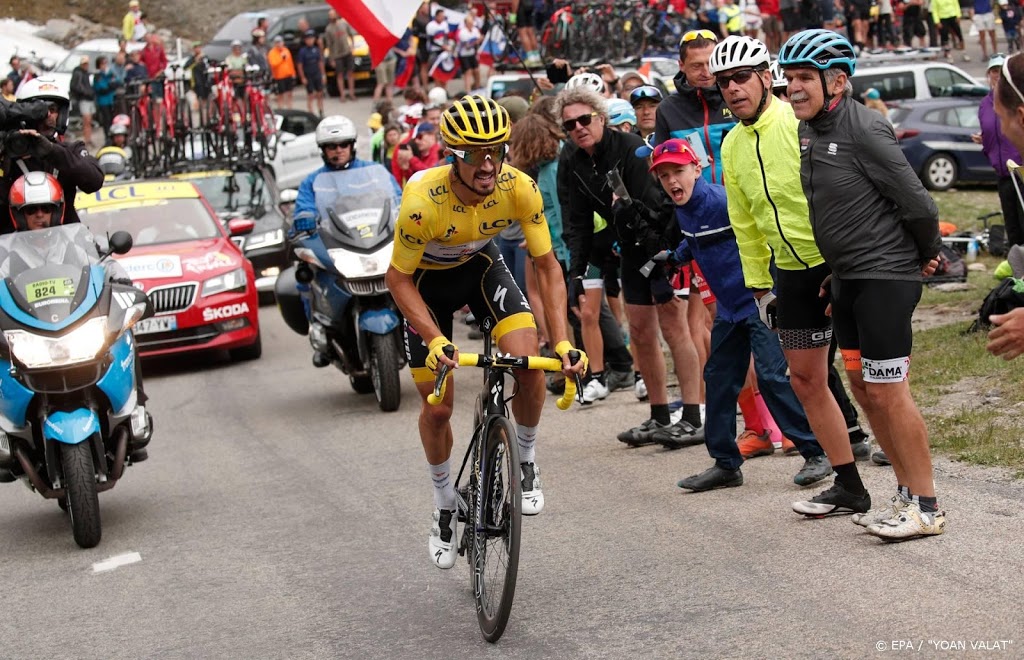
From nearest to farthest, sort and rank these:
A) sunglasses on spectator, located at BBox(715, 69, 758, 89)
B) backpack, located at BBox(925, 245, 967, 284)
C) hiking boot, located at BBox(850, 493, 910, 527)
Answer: hiking boot, located at BBox(850, 493, 910, 527), sunglasses on spectator, located at BBox(715, 69, 758, 89), backpack, located at BBox(925, 245, 967, 284)

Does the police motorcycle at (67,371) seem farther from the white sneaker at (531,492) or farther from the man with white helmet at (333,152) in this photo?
the man with white helmet at (333,152)

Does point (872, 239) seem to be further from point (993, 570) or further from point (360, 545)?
point (360, 545)

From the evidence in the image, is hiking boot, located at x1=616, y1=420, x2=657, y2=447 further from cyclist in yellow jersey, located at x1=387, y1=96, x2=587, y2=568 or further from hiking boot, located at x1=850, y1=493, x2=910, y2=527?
cyclist in yellow jersey, located at x1=387, y1=96, x2=587, y2=568

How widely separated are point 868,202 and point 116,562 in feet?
14.3

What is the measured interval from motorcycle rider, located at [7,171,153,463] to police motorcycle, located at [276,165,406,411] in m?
3.07

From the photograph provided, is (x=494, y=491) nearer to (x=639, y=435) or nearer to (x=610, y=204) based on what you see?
(x=639, y=435)

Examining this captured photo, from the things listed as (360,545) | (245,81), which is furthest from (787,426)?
(245,81)

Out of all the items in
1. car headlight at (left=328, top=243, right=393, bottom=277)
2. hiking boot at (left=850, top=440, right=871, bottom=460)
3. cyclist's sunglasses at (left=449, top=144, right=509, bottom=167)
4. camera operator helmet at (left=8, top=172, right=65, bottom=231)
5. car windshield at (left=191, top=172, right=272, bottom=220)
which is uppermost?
cyclist's sunglasses at (left=449, top=144, right=509, bottom=167)

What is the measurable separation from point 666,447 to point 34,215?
4162 millimetres

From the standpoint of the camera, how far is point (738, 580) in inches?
251

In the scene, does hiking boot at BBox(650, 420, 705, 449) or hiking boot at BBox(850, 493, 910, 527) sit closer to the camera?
hiking boot at BBox(850, 493, 910, 527)

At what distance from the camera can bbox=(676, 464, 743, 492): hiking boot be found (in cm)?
813

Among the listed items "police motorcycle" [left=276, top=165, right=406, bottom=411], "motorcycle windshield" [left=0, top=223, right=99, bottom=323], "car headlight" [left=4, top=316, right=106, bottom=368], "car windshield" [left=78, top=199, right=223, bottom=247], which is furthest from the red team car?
"car headlight" [left=4, top=316, right=106, bottom=368]

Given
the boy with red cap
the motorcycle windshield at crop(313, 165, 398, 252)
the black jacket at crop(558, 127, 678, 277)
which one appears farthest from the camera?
the motorcycle windshield at crop(313, 165, 398, 252)
